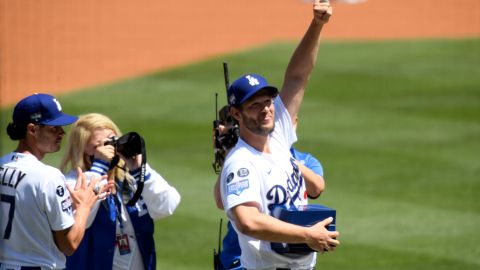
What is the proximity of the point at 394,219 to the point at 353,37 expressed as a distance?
10835mm

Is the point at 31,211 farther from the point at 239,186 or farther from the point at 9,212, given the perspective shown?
the point at 239,186

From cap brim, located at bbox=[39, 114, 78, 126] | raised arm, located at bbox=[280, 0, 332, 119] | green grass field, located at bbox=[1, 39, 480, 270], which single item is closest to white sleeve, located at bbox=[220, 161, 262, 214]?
raised arm, located at bbox=[280, 0, 332, 119]

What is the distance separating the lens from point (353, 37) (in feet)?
68.4

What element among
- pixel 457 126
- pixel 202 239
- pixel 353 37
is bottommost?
pixel 202 239

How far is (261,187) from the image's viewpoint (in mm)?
5227

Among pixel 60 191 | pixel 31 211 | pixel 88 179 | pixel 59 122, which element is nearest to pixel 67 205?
pixel 60 191

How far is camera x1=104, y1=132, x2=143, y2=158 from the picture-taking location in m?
5.99

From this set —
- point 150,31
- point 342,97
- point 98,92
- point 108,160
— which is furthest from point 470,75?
point 108,160

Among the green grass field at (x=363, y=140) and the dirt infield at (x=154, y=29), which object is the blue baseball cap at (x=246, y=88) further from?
the dirt infield at (x=154, y=29)

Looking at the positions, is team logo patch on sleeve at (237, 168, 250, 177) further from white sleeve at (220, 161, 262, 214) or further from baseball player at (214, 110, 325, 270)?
baseball player at (214, 110, 325, 270)

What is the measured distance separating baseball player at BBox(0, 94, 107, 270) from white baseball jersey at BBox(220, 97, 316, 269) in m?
0.89

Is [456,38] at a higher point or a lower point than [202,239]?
higher

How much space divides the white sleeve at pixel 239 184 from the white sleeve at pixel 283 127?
0.49 meters

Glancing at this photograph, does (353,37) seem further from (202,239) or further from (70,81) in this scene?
(202,239)
